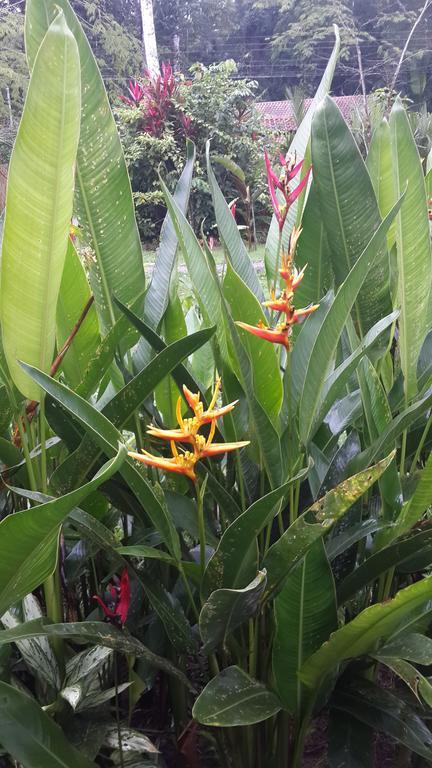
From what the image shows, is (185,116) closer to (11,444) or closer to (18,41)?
(18,41)

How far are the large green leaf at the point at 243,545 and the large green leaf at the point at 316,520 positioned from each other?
0.02 metres

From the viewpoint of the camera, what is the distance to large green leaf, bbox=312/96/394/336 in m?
0.74

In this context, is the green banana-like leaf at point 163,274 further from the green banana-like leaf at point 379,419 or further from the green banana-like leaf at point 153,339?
the green banana-like leaf at point 379,419

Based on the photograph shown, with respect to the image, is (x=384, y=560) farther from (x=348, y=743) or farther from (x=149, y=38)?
(x=149, y=38)

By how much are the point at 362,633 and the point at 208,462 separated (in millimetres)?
249

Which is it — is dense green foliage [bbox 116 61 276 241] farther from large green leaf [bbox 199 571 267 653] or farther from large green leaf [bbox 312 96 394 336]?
large green leaf [bbox 199 571 267 653]

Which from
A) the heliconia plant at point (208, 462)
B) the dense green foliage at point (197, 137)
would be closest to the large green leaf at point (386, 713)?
the heliconia plant at point (208, 462)

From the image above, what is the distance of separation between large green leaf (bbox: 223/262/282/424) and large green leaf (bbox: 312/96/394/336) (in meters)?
0.14

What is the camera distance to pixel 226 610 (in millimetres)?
607

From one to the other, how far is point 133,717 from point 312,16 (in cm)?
1882

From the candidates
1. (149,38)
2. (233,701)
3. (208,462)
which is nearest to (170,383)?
(208,462)

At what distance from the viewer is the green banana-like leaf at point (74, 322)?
822 millimetres

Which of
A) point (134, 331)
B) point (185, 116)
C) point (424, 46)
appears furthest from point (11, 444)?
point (424, 46)

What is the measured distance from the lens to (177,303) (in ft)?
2.84
